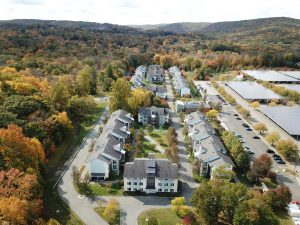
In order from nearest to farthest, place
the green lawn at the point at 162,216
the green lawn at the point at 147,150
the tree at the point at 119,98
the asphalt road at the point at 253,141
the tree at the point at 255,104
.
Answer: the green lawn at the point at 162,216 → the asphalt road at the point at 253,141 → the green lawn at the point at 147,150 → the tree at the point at 119,98 → the tree at the point at 255,104

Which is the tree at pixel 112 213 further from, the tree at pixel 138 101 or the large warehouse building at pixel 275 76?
the large warehouse building at pixel 275 76

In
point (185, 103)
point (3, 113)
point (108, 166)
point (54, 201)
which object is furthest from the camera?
point (185, 103)


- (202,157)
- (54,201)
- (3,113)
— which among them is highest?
(3,113)

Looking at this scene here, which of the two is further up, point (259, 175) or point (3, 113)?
point (3, 113)

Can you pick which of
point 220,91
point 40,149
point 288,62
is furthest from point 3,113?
point 288,62

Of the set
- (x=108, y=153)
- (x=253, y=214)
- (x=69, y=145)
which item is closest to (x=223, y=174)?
(x=253, y=214)

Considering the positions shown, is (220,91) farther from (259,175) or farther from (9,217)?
(9,217)

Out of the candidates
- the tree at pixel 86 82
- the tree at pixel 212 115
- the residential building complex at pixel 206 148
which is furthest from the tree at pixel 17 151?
the tree at pixel 86 82
